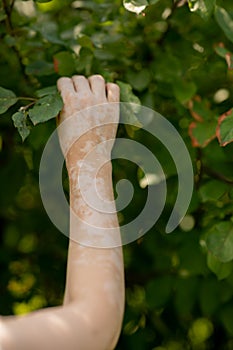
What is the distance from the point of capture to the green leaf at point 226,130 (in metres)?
1.48

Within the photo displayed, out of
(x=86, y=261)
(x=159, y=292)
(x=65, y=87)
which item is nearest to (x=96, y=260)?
(x=86, y=261)

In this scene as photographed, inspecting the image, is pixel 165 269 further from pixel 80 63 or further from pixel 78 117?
pixel 78 117

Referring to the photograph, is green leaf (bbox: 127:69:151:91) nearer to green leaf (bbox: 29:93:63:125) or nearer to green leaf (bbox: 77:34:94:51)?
green leaf (bbox: 77:34:94:51)

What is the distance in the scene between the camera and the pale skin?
3.44ft

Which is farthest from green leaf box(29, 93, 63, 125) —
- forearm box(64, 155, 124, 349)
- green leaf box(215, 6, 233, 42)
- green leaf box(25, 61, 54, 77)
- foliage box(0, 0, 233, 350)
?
green leaf box(215, 6, 233, 42)

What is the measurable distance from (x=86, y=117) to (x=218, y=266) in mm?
563

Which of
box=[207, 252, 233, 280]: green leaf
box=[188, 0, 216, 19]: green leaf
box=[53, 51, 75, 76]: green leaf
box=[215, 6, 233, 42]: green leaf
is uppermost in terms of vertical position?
box=[188, 0, 216, 19]: green leaf

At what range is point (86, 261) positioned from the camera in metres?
1.17

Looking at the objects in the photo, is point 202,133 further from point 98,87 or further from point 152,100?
point 98,87

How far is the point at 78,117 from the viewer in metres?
1.36

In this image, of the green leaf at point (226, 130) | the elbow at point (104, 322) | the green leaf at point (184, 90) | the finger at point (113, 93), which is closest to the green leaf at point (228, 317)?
the green leaf at point (184, 90)

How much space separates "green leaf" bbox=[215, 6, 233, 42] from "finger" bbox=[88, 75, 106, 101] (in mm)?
374

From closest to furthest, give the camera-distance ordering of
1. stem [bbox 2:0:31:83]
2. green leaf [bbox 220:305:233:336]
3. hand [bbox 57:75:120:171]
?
hand [bbox 57:75:120:171] → stem [bbox 2:0:31:83] → green leaf [bbox 220:305:233:336]

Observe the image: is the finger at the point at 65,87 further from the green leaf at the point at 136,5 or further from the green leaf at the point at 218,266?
the green leaf at the point at 218,266
